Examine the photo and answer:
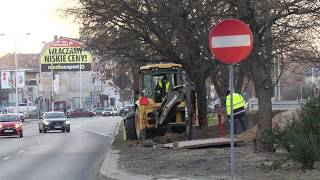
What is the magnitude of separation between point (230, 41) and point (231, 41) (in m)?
0.02

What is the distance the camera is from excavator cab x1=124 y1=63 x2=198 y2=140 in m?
21.6

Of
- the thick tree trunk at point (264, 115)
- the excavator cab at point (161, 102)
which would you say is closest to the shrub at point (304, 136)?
the thick tree trunk at point (264, 115)

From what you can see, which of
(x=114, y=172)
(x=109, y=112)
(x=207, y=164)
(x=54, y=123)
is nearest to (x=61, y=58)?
(x=109, y=112)

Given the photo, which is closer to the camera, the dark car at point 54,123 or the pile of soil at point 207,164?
the pile of soil at point 207,164

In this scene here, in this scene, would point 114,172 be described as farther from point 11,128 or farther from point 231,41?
point 11,128

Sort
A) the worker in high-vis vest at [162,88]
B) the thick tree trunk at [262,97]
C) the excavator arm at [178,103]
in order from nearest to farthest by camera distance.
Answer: the thick tree trunk at [262,97] → the excavator arm at [178,103] → the worker in high-vis vest at [162,88]

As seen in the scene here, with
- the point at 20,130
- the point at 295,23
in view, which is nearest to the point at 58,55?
the point at 20,130

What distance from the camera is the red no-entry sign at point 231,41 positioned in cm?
1061

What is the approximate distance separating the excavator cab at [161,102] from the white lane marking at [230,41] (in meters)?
10.6

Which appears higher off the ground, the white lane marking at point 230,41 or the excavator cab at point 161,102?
the white lane marking at point 230,41

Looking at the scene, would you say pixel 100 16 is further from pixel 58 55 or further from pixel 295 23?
pixel 58 55

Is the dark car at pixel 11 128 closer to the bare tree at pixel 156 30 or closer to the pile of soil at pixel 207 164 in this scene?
the bare tree at pixel 156 30

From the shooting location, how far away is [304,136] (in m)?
11.8

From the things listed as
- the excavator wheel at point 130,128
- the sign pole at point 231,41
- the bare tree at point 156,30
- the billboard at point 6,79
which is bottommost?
the excavator wheel at point 130,128
